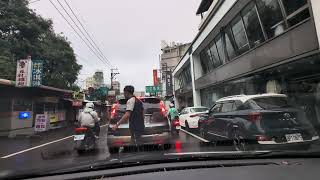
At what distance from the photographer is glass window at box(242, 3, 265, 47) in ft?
55.6

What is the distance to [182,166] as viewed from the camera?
379cm

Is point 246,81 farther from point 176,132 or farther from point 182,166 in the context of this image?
point 182,166

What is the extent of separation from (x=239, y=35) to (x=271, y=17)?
14.3 feet

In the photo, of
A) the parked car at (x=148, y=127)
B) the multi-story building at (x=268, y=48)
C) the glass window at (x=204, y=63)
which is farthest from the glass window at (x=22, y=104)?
the glass window at (x=204, y=63)

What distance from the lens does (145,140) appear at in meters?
9.39

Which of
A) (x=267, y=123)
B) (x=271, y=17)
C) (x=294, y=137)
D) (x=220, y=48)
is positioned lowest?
(x=294, y=137)

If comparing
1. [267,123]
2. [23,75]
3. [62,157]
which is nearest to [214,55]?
[23,75]

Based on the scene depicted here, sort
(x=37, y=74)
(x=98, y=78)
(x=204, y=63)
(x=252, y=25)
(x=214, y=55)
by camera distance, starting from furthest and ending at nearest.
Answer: (x=98, y=78)
(x=204, y=63)
(x=214, y=55)
(x=37, y=74)
(x=252, y=25)

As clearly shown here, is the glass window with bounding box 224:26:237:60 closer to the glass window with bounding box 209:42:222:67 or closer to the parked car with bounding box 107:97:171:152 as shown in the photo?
the glass window with bounding box 209:42:222:67

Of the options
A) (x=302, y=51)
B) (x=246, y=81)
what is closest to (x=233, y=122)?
(x=302, y=51)

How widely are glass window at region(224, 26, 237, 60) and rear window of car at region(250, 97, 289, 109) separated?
11960mm

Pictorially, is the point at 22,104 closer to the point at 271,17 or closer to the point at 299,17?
the point at 271,17

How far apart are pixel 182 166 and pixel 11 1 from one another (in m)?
30.5

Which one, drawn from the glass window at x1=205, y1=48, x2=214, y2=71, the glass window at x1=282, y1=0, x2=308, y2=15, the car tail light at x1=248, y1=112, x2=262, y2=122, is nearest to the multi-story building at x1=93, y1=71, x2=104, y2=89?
the glass window at x1=205, y1=48, x2=214, y2=71
